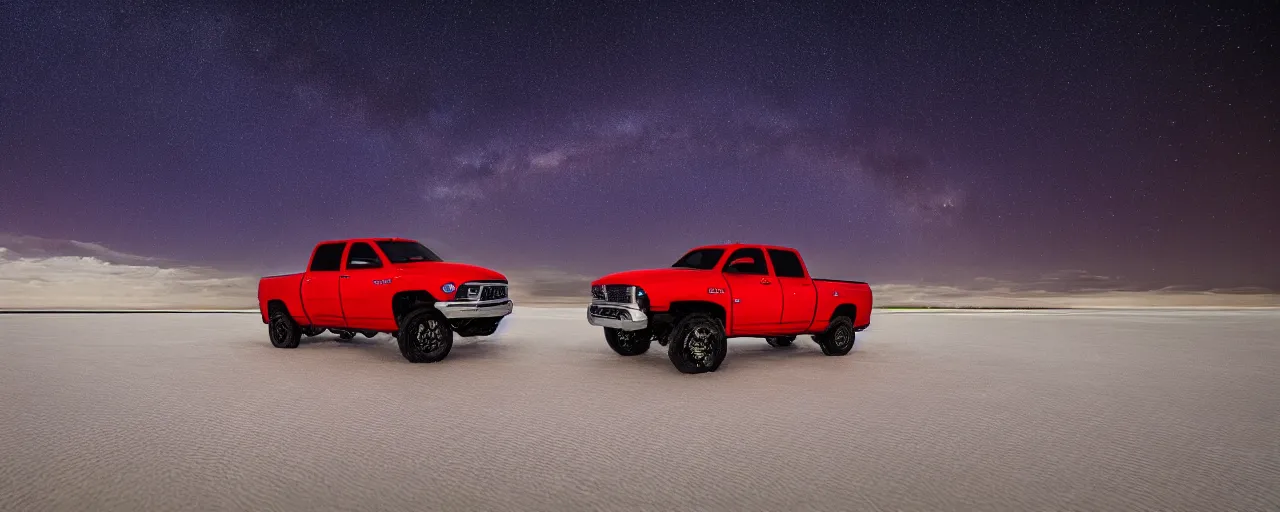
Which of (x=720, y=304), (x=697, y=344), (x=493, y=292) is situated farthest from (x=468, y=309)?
(x=720, y=304)

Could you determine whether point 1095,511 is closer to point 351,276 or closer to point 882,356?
point 882,356

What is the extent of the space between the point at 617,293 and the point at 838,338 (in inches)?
185

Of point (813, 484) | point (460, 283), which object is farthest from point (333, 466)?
point (460, 283)

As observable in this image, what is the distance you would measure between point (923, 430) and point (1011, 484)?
1.74 metres

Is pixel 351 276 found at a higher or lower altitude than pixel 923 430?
higher

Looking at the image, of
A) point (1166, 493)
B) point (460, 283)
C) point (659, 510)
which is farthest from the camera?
point (460, 283)

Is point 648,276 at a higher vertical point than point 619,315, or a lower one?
higher

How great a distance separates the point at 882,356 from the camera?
1319cm

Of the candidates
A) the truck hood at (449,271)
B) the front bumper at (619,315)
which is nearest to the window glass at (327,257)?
the truck hood at (449,271)

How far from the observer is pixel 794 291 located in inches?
476

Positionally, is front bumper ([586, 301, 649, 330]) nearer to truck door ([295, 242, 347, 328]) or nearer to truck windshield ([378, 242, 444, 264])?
truck windshield ([378, 242, 444, 264])

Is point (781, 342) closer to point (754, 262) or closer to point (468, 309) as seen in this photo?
point (754, 262)

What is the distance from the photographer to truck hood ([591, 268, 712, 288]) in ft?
35.3

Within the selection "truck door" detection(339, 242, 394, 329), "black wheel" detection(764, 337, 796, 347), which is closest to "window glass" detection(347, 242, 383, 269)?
"truck door" detection(339, 242, 394, 329)
